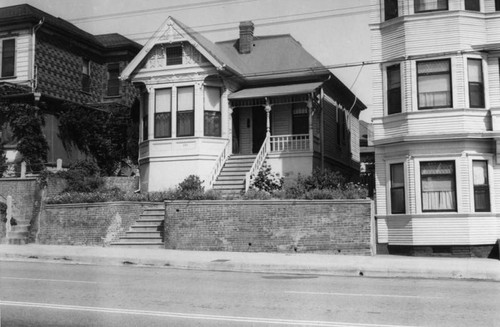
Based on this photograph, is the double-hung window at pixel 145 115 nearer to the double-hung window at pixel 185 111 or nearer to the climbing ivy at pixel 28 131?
the double-hung window at pixel 185 111

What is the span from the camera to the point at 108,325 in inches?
310

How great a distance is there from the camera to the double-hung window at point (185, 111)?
26141 mm

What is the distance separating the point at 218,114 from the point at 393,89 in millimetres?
8809

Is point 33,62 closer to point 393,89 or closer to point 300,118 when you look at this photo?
point 300,118

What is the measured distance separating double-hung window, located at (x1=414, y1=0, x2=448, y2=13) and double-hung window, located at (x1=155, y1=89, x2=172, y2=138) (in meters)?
11.6

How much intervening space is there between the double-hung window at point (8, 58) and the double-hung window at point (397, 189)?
768 inches

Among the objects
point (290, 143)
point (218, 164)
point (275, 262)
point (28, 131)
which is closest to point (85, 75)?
point (28, 131)

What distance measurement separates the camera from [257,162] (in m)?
24.7

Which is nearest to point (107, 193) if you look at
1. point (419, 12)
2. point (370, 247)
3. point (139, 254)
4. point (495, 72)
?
point (139, 254)

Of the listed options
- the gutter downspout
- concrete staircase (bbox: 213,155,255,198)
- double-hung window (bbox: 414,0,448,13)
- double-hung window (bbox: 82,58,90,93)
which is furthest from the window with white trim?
double-hung window (bbox: 414,0,448,13)

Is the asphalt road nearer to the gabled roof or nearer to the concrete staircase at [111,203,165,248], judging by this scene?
the concrete staircase at [111,203,165,248]

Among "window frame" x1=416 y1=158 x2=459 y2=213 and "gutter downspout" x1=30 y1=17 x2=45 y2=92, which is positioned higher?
"gutter downspout" x1=30 y1=17 x2=45 y2=92

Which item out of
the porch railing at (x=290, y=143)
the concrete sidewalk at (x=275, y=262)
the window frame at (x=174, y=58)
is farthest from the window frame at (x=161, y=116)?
the concrete sidewalk at (x=275, y=262)

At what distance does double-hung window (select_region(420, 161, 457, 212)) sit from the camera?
1919cm
